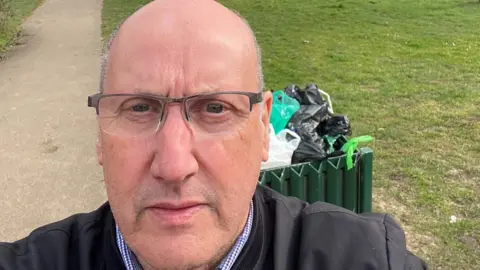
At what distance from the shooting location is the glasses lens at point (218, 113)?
1.54 m

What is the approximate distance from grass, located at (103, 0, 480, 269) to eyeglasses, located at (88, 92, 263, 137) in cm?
293

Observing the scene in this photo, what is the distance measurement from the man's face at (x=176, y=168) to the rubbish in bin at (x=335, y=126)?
2576 mm

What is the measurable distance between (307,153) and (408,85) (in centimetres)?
468

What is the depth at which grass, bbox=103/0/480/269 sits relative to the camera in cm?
457

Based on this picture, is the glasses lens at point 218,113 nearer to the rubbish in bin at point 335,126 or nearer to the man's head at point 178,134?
the man's head at point 178,134

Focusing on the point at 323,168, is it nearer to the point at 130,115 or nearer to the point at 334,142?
the point at 334,142

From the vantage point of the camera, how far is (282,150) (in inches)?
147

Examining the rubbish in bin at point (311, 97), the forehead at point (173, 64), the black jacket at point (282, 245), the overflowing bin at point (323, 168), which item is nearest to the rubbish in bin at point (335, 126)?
the overflowing bin at point (323, 168)

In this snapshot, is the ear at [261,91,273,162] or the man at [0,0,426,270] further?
the ear at [261,91,273,162]

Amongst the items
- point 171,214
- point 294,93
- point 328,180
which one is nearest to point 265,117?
point 171,214

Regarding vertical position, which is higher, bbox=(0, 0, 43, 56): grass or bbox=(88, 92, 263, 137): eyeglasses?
bbox=(88, 92, 263, 137): eyeglasses

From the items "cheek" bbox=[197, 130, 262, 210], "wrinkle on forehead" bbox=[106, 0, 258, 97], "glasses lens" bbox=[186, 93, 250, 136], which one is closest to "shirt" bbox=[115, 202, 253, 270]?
"cheek" bbox=[197, 130, 262, 210]

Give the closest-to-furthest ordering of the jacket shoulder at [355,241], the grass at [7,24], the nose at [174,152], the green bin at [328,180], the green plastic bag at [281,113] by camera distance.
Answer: the nose at [174,152] → the jacket shoulder at [355,241] → the green bin at [328,180] → the green plastic bag at [281,113] → the grass at [7,24]

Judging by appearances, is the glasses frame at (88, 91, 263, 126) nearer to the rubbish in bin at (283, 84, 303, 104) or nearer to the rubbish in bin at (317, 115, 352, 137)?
the rubbish in bin at (317, 115, 352, 137)
